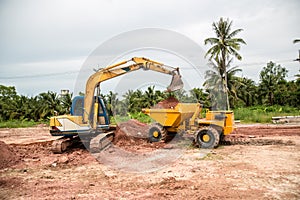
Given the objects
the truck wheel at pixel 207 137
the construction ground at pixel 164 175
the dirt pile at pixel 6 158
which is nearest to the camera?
the construction ground at pixel 164 175

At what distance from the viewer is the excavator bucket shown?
10.6 metres

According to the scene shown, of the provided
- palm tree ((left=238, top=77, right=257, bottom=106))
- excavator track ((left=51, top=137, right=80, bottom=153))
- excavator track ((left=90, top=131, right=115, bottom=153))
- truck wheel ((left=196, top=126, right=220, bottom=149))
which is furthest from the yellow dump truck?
palm tree ((left=238, top=77, right=257, bottom=106))

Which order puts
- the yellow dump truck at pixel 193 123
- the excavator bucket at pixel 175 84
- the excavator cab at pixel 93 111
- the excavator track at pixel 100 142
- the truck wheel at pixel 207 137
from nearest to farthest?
the excavator track at pixel 100 142 < the truck wheel at pixel 207 137 < the yellow dump truck at pixel 193 123 < the excavator cab at pixel 93 111 < the excavator bucket at pixel 175 84

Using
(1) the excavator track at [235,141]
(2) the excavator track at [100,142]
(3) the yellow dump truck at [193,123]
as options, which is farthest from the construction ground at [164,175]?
(1) the excavator track at [235,141]

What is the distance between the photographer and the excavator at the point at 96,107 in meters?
9.79

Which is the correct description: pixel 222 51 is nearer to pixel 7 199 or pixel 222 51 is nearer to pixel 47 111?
pixel 47 111

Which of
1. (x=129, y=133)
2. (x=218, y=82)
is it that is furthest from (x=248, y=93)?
(x=129, y=133)

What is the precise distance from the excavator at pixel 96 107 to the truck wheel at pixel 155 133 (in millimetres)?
1519

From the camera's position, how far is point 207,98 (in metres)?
28.7

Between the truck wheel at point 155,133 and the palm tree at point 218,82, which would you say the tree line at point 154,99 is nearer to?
the palm tree at point 218,82

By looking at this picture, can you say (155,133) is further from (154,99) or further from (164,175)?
(154,99)

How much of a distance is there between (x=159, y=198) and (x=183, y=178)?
1367mm

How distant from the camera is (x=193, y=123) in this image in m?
10.4

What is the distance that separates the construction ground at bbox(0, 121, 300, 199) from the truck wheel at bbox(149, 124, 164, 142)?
0.63 meters
